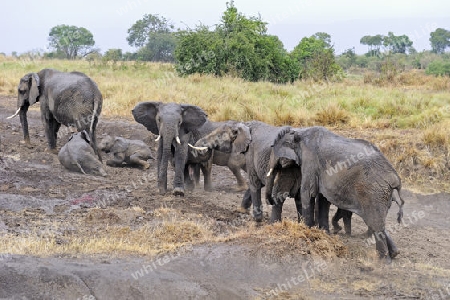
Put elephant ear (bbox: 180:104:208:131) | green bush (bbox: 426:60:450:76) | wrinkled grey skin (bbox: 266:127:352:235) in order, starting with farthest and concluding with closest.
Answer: green bush (bbox: 426:60:450:76)
elephant ear (bbox: 180:104:208:131)
wrinkled grey skin (bbox: 266:127:352:235)

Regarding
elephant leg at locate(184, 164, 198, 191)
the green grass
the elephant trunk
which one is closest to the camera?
elephant leg at locate(184, 164, 198, 191)

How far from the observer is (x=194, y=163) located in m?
11.3

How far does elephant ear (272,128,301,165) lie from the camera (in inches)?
321

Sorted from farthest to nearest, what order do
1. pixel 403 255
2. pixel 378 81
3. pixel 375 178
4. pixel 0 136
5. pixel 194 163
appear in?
1. pixel 378 81
2. pixel 0 136
3. pixel 194 163
4. pixel 403 255
5. pixel 375 178

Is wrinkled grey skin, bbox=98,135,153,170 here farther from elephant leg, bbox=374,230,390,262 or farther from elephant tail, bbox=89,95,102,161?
elephant leg, bbox=374,230,390,262

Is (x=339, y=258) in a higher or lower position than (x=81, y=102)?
lower

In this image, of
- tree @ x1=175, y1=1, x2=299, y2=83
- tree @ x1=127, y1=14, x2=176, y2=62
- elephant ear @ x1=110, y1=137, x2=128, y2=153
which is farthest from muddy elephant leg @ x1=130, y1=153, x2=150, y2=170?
tree @ x1=127, y1=14, x2=176, y2=62

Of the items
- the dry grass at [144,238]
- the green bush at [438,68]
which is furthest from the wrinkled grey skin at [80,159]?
the green bush at [438,68]

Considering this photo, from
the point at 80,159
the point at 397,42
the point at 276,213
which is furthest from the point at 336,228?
the point at 397,42

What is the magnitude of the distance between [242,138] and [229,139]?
0.69 meters

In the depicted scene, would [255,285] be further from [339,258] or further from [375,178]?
[375,178]

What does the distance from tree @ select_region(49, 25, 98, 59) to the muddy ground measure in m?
42.8

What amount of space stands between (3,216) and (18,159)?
4136mm

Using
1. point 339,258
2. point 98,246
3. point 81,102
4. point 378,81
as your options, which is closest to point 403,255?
point 339,258
